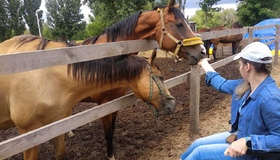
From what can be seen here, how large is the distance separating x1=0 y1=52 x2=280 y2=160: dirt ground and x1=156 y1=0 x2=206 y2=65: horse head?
4.46ft

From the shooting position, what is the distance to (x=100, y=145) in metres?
3.83

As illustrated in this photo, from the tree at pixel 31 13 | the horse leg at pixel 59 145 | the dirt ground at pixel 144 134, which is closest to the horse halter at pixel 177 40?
the dirt ground at pixel 144 134

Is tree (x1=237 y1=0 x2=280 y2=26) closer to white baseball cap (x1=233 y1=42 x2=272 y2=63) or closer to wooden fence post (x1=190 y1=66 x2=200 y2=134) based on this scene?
wooden fence post (x1=190 y1=66 x2=200 y2=134)

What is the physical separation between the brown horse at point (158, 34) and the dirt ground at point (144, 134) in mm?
380

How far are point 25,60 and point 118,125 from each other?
2.97m

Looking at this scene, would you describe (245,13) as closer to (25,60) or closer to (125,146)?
(125,146)

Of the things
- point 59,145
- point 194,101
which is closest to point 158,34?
point 194,101

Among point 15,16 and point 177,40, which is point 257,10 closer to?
point 15,16

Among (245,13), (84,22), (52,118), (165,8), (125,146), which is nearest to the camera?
(52,118)

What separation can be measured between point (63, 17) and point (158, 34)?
19394mm

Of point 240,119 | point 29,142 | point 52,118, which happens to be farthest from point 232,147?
point 52,118

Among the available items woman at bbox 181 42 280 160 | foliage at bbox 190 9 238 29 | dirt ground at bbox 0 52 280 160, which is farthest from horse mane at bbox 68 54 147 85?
foliage at bbox 190 9 238 29

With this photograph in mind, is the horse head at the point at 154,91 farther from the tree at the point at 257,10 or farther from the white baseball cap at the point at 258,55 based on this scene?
the tree at the point at 257,10

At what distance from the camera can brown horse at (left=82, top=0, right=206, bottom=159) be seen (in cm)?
305
